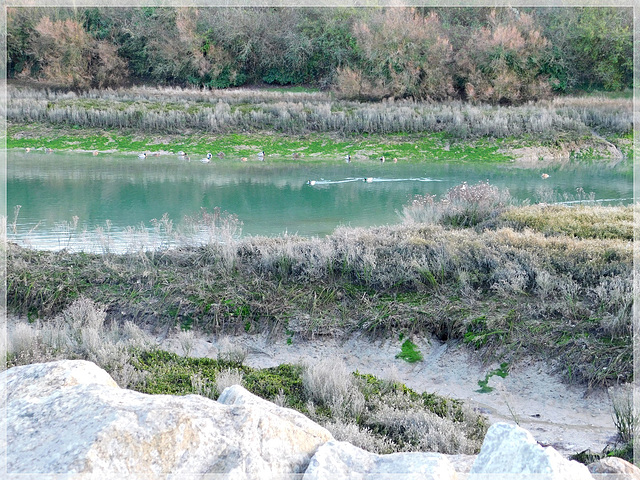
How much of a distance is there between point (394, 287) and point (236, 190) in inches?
354

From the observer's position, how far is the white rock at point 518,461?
90.4 inches

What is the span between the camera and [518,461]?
236 centimetres

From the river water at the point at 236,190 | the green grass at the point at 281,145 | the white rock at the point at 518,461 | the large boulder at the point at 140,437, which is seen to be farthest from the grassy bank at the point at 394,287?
the green grass at the point at 281,145

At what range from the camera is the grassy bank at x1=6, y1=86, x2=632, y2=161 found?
Answer: 22.0 m

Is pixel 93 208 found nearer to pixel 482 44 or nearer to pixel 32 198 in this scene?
pixel 32 198

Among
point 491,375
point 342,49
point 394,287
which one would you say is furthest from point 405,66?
point 491,375

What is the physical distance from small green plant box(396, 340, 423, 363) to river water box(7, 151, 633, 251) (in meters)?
4.02

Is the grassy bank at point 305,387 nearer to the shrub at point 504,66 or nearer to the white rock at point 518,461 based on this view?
the white rock at point 518,461

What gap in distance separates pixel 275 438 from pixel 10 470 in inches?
36.4

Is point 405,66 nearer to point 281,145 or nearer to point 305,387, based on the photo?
point 281,145

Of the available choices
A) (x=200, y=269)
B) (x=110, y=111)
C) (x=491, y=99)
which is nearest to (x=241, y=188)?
(x=200, y=269)

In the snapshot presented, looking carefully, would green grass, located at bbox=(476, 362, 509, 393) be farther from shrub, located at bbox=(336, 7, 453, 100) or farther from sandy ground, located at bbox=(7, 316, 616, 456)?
shrub, located at bbox=(336, 7, 453, 100)

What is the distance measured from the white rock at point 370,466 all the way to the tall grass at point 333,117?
2096 cm

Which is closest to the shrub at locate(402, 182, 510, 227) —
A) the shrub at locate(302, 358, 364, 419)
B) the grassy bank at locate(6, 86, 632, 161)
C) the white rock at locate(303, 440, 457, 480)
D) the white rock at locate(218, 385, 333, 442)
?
the shrub at locate(302, 358, 364, 419)
